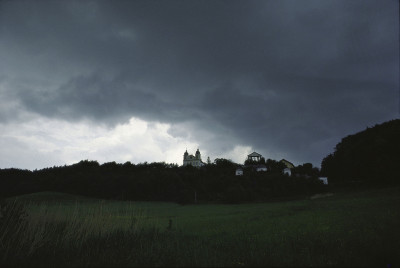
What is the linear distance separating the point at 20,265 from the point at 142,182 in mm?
85262

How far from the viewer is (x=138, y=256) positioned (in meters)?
8.65

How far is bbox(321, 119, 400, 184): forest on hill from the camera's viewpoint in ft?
219

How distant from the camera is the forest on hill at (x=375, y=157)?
219 feet

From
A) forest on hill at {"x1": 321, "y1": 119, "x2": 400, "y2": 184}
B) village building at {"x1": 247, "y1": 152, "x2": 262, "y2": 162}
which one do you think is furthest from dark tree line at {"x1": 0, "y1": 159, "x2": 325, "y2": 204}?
village building at {"x1": 247, "y1": 152, "x2": 262, "y2": 162}

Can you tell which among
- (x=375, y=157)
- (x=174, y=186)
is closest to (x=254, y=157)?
(x=174, y=186)

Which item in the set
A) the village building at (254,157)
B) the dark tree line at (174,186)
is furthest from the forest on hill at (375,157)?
the village building at (254,157)

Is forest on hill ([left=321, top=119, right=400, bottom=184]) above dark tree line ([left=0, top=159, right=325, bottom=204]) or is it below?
above

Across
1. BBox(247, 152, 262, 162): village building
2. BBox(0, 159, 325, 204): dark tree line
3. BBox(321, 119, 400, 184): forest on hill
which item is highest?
BBox(247, 152, 262, 162): village building

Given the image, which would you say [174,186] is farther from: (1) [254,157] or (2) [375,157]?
(1) [254,157]

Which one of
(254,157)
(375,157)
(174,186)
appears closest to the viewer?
(375,157)

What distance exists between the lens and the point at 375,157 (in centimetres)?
7062

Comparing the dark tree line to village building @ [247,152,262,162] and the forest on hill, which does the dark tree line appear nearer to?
the forest on hill

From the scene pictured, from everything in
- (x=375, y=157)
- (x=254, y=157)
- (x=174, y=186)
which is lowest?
(x=174, y=186)

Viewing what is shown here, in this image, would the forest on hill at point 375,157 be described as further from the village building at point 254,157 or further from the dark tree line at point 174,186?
the village building at point 254,157
